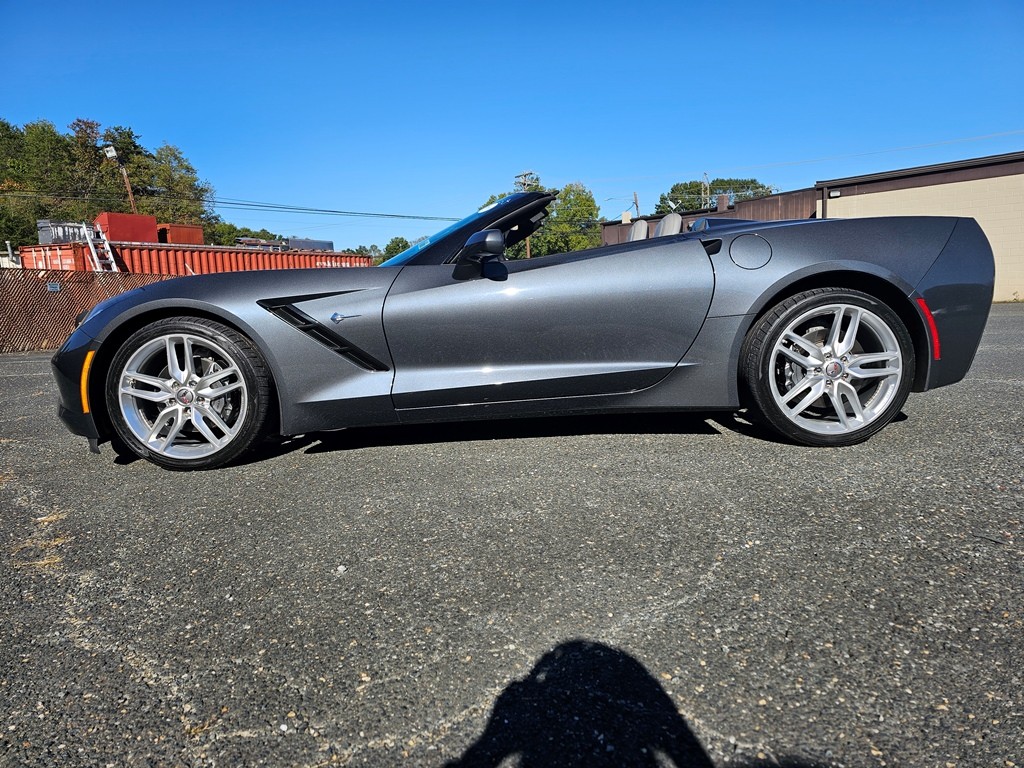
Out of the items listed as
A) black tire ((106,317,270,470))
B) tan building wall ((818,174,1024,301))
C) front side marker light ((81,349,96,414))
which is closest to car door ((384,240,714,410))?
black tire ((106,317,270,470))

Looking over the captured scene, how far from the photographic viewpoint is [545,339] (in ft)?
9.48

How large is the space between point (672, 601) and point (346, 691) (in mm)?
830

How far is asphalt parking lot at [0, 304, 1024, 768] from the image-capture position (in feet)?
3.80

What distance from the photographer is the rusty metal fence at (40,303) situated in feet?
44.7

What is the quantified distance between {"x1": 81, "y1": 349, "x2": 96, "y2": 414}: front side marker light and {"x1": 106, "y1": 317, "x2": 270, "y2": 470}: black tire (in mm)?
84

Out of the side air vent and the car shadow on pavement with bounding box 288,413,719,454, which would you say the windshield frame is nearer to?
the side air vent

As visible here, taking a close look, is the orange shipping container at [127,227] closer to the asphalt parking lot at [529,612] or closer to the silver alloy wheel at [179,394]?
the silver alloy wheel at [179,394]

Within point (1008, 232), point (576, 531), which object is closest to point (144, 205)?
point (1008, 232)

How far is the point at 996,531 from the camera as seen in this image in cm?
193

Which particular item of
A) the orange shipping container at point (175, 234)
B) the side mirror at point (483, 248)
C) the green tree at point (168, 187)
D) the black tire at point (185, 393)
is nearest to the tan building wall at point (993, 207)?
the side mirror at point (483, 248)

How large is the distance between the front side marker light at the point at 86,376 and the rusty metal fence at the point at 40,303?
1240 cm

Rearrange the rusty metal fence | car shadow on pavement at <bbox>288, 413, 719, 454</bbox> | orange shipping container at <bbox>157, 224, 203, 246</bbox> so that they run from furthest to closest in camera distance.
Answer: orange shipping container at <bbox>157, 224, 203, 246</bbox> < the rusty metal fence < car shadow on pavement at <bbox>288, 413, 719, 454</bbox>

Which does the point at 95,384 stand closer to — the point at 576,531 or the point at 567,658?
the point at 576,531

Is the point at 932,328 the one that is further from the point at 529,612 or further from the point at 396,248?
the point at 396,248
